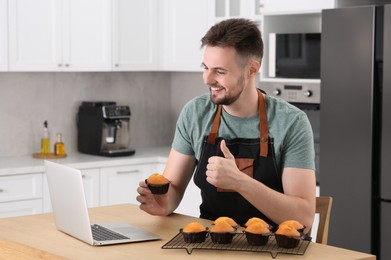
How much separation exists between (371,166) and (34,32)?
2.27 metres

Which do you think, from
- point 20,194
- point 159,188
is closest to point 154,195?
point 159,188

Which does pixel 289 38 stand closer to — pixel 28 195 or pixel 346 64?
pixel 346 64

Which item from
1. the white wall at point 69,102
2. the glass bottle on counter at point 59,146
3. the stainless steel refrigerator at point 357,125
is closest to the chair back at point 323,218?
the stainless steel refrigerator at point 357,125

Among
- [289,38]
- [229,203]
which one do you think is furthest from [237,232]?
[289,38]

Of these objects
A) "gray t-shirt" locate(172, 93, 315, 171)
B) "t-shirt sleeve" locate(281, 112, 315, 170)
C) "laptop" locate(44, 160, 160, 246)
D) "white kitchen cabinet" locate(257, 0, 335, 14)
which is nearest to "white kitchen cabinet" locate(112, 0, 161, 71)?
"white kitchen cabinet" locate(257, 0, 335, 14)

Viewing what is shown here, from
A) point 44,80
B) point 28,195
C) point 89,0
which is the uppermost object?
point 89,0

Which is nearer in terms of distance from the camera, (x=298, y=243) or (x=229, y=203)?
(x=298, y=243)

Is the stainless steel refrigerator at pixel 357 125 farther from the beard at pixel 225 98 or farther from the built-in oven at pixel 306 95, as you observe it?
the beard at pixel 225 98

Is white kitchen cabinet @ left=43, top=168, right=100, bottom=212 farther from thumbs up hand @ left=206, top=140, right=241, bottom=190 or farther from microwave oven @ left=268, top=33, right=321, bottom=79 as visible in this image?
thumbs up hand @ left=206, top=140, right=241, bottom=190

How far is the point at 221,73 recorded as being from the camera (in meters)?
2.82

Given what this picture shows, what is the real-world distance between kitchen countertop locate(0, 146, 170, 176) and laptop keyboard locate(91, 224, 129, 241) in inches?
86.9

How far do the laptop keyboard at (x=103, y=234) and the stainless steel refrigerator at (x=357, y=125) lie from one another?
74.6 inches

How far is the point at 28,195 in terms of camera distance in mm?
4871

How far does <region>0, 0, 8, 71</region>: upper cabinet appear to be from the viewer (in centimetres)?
490
